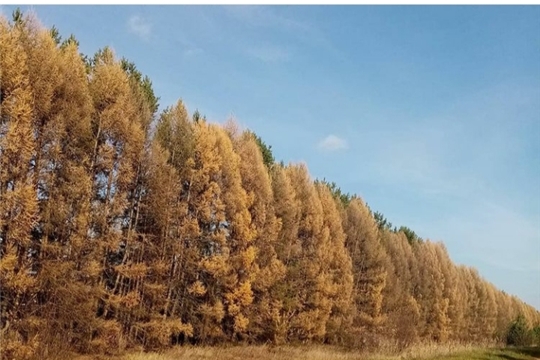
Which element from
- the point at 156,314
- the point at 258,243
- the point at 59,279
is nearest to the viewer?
the point at 59,279

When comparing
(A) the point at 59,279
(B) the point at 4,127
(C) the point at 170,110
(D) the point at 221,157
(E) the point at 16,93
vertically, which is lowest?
(A) the point at 59,279

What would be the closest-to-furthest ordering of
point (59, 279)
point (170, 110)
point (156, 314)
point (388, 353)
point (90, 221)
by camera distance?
point (59, 279), point (90, 221), point (156, 314), point (170, 110), point (388, 353)

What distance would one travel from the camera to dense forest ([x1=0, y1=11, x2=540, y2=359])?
16594 mm

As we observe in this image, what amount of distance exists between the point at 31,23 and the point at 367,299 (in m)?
34.7

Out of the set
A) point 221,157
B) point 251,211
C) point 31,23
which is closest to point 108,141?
point 31,23

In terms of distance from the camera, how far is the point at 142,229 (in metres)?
25.5

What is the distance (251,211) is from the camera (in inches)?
1260

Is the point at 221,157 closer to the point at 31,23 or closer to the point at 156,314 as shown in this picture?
the point at 156,314

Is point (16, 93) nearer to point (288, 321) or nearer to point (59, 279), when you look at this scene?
point (59, 279)

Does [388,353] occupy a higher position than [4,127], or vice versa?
[4,127]

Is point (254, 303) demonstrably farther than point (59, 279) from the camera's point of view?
Yes

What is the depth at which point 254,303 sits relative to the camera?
105 ft

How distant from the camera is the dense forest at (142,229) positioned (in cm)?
1659

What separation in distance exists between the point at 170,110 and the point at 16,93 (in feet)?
38.3
